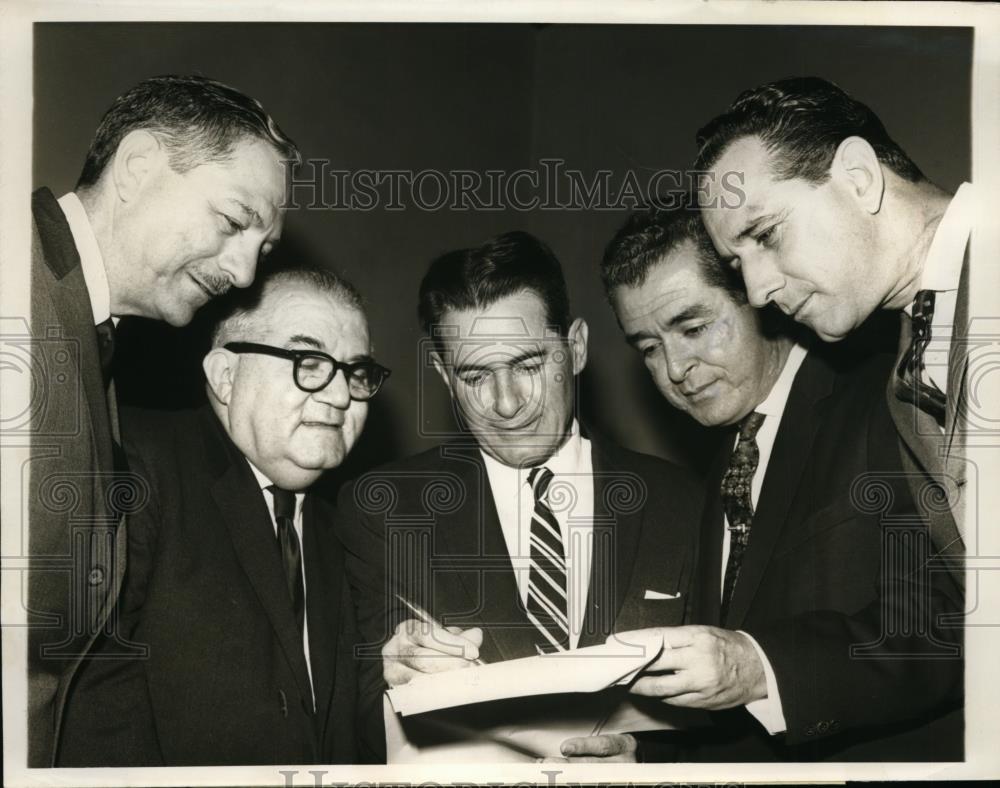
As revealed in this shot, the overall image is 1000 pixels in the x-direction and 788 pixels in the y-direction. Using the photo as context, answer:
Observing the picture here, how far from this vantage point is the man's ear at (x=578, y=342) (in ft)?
10.3

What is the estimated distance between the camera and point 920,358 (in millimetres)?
3193

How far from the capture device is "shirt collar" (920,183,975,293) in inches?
127

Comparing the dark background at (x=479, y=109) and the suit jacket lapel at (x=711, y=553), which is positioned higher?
the dark background at (x=479, y=109)

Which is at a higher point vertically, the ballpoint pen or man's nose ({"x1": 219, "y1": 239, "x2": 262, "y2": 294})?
man's nose ({"x1": 219, "y1": 239, "x2": 262, "y2": 294})

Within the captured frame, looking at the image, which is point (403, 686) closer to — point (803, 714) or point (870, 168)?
point (803, 714)

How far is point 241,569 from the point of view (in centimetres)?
306

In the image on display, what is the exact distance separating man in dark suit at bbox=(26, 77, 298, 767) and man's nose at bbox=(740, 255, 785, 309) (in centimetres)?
145

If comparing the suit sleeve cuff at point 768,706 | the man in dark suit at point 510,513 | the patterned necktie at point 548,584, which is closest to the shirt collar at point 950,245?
the man in dark suit at point 510,513

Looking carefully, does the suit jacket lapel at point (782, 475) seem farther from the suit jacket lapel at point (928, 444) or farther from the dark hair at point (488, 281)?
the dark hair at point (488, 281)

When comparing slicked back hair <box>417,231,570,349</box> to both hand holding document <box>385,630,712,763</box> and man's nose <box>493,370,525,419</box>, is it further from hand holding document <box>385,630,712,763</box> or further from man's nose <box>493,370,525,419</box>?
hand holding document <box>385,630,712,763</box>

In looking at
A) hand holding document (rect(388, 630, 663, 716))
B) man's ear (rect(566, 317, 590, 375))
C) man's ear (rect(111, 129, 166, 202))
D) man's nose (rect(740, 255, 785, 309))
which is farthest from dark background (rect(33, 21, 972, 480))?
hand holding document (rect(388, 630, 663, 716))

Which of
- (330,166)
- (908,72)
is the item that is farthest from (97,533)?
(908,72)

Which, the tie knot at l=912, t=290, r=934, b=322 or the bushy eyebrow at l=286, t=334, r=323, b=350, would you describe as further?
the tie knot at l=912, t=290, r=934, b=322

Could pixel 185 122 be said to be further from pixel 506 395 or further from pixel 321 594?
pixel 321 594
